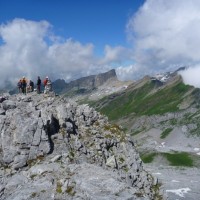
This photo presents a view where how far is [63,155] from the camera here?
54.0 meters

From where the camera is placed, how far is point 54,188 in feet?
158

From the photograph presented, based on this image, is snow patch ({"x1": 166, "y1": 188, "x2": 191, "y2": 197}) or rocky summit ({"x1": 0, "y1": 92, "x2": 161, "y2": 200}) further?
snow patch ({"x1": 166, "y1": 188, "x2": 191, "y2": 197})

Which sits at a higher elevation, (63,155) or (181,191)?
(63,155)

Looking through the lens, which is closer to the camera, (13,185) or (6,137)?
(13,185)

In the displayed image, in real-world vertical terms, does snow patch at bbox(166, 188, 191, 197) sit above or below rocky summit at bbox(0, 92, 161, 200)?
below

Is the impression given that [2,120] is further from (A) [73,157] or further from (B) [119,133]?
(B) [119,133]

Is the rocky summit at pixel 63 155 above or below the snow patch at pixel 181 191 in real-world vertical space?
above

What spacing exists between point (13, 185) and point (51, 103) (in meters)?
20.1

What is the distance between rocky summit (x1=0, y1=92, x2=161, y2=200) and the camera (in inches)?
1895

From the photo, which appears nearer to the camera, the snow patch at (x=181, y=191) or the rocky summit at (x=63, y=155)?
the rocky summit at (x=63, y=155)

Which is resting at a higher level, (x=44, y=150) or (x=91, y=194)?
(x=44, y=150)

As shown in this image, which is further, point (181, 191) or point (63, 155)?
point (181, 191)

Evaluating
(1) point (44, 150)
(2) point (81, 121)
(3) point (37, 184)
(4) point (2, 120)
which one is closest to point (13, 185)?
(3) point (37, 184)

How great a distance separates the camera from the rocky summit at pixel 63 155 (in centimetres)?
4812
